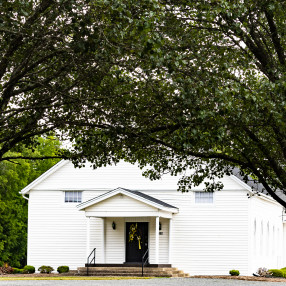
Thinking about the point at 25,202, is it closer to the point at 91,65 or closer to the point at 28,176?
the point at 28,176

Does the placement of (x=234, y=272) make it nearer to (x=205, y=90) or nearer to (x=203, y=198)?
(x=203, y=198)

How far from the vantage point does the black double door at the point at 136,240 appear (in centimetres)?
3316

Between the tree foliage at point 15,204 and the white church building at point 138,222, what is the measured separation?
441 inches

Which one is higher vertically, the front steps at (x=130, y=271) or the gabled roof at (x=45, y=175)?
the gabled roof at (x=45, y=175)

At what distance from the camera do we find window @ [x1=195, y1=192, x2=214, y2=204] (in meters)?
33.3

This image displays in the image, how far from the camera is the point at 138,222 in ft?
110

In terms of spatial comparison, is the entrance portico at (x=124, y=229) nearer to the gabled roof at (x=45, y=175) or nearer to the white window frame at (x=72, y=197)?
the white window frame at (x=72, y=197)

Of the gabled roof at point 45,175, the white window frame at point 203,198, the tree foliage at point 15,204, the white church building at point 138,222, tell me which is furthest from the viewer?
the tree foliage at point 15,204

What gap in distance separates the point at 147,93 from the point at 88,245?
19.8 meters

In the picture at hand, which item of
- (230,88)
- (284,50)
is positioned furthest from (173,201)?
(230,88)

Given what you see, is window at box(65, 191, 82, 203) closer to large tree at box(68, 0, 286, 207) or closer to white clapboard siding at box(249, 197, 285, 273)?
white clapboard siding at box(249, 197, 285, 273)

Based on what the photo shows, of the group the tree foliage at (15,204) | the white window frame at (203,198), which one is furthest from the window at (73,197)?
the tree foliage at (15,204)

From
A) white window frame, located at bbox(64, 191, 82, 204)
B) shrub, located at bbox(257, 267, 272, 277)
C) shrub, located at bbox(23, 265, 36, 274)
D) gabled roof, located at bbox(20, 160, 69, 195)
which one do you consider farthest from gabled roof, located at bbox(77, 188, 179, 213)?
shrub, located at bbox(257, 267, 272, 277)

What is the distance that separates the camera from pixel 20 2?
9.87 metres
